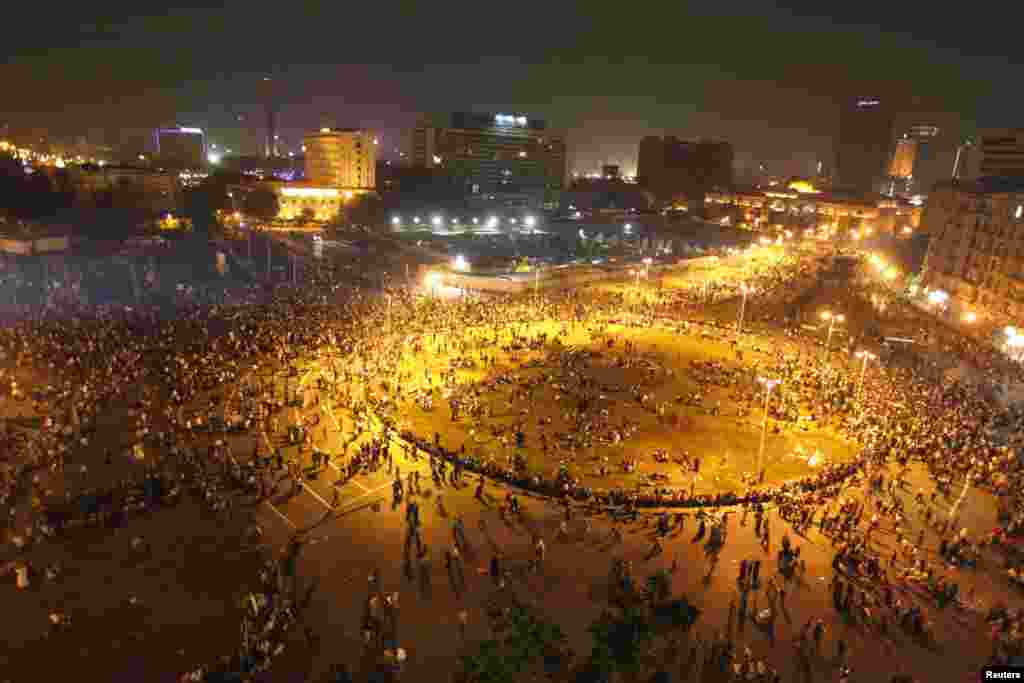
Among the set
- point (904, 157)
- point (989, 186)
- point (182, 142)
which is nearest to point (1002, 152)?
point (989, 186)

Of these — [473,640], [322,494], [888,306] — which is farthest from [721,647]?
[888,306]

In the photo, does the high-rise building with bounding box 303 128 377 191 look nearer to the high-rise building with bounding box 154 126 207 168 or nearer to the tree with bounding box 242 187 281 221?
the tree with bounding box 242 187 281 221

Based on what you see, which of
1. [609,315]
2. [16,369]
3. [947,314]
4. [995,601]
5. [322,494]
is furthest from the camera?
[947,314]

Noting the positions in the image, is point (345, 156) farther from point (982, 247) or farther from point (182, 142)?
point (982, 247)

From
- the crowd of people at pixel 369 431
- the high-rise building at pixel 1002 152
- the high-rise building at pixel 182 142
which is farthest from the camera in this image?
the high-rise building at pixel 182 142

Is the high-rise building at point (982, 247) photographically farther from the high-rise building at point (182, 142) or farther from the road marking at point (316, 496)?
the high-rise building at point (182, 142)

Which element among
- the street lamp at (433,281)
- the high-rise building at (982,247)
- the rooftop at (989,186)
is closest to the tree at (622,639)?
the street lamp at (433,281)

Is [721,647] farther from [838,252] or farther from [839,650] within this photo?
[838,252]
